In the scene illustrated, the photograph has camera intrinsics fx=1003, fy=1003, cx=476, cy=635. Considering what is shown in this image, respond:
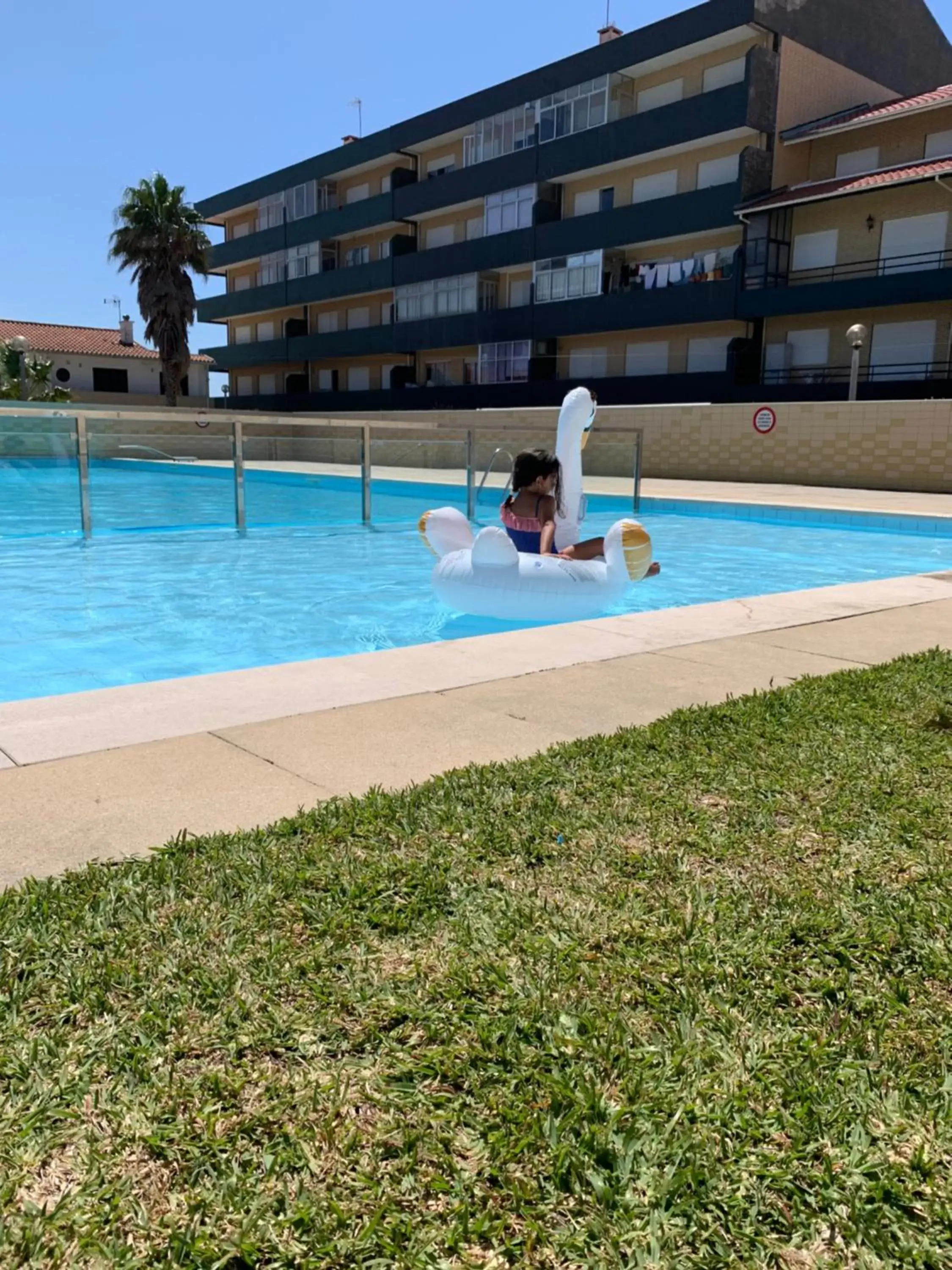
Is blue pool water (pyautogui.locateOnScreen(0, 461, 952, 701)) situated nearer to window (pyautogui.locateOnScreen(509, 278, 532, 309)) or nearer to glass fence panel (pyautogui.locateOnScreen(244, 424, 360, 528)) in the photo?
glass fence panel (pyautogui.locateOnScreen(244, 424, 360, 528))

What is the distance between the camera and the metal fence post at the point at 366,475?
14867 mm

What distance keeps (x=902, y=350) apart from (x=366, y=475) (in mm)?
18318

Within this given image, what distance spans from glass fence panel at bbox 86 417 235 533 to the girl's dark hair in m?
6.29

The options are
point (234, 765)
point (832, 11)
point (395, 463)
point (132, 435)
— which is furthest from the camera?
point (832, 11)

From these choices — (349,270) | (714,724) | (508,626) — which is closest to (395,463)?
(508,626)

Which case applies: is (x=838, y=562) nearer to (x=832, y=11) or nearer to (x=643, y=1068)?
(x=643, y=1068)

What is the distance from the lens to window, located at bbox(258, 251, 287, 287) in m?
47.9

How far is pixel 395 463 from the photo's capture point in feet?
53.5

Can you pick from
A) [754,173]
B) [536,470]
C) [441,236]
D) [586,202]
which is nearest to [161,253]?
[441,236]

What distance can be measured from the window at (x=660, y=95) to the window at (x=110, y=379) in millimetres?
31457

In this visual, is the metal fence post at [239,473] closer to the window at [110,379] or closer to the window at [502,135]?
the window at [502,135]

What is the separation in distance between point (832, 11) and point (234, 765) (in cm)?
3483

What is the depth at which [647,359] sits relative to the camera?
108 ft

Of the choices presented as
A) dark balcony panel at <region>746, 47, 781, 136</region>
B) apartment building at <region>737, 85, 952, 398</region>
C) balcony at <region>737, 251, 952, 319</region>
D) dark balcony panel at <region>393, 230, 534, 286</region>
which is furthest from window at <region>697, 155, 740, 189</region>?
dark balcony panel at <region>393, 230, 534, 286</region>
